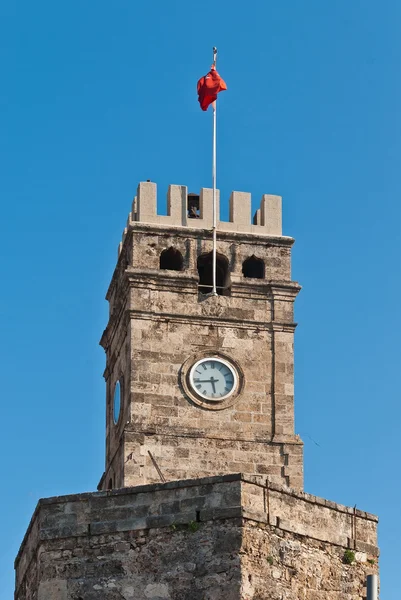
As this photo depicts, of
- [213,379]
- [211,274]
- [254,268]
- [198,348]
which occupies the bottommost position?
[213,379]

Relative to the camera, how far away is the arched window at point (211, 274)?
44.2 meters

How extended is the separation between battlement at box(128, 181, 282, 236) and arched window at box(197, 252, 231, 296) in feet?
2.62

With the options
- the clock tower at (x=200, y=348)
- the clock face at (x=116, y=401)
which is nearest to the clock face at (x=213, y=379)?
the clock tower at (x=200, y=348)

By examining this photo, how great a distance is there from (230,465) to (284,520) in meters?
24.9

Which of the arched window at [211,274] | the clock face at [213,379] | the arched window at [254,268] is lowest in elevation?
the clock face at [213,379]

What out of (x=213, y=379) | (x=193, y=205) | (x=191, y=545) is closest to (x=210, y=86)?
(x=193, y=205)

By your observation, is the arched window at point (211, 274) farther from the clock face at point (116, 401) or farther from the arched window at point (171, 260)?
the clock face at point (116, 401)

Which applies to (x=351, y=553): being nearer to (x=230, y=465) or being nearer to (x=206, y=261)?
(x=230, y=465)

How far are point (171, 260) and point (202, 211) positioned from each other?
1.52 metres

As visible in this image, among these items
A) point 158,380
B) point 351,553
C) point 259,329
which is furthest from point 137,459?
point 351,553

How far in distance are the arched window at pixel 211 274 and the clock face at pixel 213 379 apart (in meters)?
2.14

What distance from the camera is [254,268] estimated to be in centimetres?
4503

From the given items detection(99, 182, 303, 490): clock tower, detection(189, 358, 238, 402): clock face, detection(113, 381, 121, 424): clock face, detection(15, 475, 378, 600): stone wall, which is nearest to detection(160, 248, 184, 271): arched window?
detection(99, 182, 303, 490): clock tower

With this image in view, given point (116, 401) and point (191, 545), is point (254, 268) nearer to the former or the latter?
point (116, 401)
